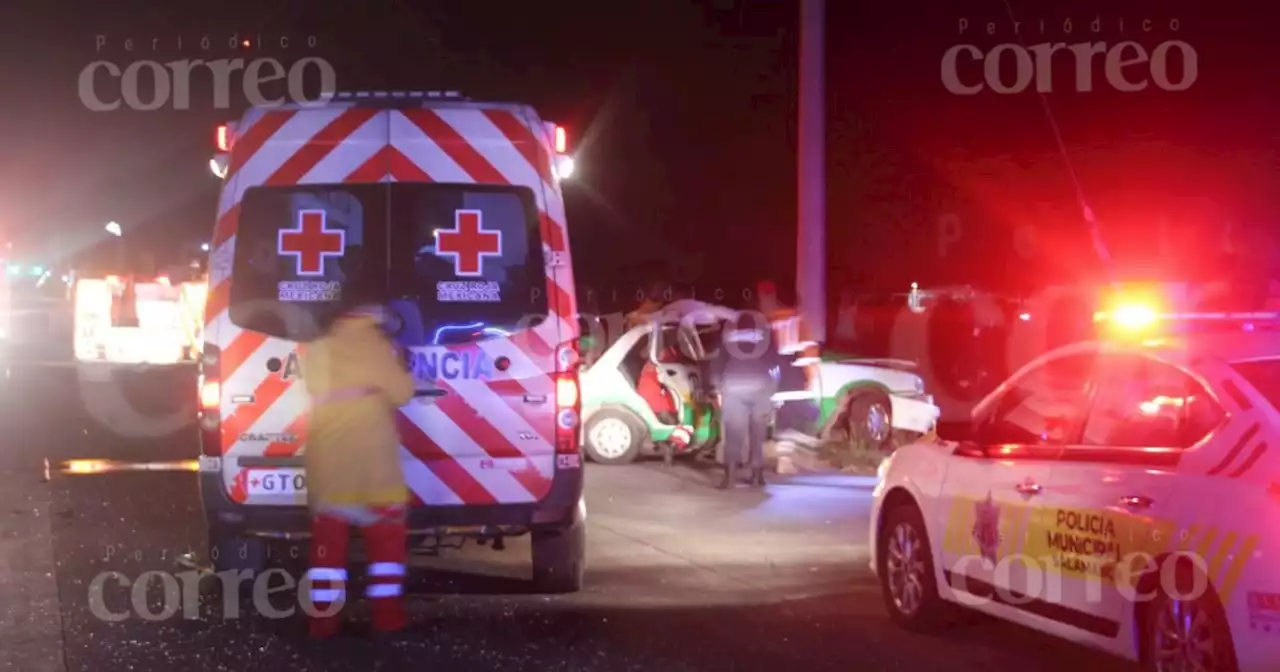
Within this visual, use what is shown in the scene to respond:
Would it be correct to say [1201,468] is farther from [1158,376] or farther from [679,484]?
[679,484]

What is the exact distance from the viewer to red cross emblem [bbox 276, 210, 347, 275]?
7926 millimetres

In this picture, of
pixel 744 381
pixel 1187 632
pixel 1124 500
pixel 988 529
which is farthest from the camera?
pixel 744 381

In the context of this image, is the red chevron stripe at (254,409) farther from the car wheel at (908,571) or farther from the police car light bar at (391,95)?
the car wheel at (908,571)

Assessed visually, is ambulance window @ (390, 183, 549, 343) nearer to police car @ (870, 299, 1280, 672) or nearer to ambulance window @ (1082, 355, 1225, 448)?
police car @ (870, 299, 1280, 672)

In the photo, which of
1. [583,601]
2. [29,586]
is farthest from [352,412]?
[29,586]

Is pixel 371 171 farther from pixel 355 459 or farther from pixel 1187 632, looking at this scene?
pixel 1187 632

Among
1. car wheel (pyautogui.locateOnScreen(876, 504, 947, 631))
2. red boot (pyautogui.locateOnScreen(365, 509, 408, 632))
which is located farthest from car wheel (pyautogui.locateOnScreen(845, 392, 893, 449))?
red boot (pyautogui.locateOnScreen(365, 509, 408, 632))

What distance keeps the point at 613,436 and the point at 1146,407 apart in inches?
366

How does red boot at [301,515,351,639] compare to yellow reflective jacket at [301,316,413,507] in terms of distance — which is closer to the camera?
yellow reflective jacket at [301,316,413,507]

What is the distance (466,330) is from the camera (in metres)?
7.90

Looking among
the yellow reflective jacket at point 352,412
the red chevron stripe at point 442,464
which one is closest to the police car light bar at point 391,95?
the yellow reflective jacket at point 352,412

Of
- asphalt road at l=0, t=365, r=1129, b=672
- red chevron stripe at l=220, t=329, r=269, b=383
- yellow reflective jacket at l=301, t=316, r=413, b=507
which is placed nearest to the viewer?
asphalt road at l=0, t=365, r=1129, b=672

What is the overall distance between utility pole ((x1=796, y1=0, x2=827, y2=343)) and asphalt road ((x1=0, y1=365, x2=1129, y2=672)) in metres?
3.18

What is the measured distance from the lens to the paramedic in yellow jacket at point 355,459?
7.50 meters
